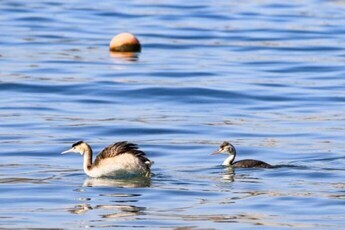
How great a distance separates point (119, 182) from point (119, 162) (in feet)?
0.82

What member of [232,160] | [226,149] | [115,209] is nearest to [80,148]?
[226,149]

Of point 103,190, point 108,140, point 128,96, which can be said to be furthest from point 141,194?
point 128,96

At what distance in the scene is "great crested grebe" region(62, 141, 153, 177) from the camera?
1733 cm

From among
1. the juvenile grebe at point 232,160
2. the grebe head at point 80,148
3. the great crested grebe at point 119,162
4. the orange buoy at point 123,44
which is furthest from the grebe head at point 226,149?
the orange buoy at point 123,44

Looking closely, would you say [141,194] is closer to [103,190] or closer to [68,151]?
[103,190]

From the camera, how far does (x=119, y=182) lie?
1730cm

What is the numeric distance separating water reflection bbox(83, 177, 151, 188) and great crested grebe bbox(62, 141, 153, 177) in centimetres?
7

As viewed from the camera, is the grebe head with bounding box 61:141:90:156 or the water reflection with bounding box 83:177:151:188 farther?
the grebe head with bounding box 61:141:90:156

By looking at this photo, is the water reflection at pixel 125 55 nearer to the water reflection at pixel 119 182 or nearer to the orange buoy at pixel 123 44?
the orange buoy at pixel 123 44

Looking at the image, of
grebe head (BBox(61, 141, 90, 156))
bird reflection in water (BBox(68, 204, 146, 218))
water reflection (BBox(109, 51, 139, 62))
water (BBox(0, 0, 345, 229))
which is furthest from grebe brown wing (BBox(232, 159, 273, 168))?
water reflection (BBox(109, 51, 139, 62))

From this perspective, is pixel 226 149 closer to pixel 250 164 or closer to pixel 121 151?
pixel 250 164

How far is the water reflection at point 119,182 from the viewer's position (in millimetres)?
17031

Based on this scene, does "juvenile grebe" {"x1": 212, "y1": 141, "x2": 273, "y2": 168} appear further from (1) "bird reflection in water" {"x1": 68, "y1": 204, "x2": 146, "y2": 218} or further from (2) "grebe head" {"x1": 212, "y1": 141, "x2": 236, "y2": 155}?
(1) "bird reflection in water" {"x1": 68, "y1": 204, "x2": 146, "y2": 218}

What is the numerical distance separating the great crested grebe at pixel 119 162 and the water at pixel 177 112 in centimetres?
15
